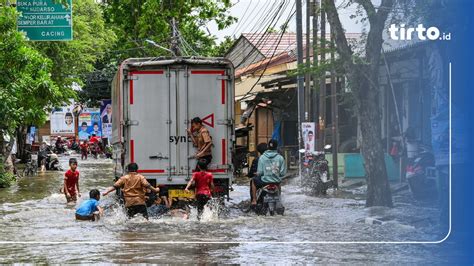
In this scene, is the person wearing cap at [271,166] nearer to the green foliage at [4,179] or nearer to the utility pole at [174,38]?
the green foliage at [4,179]

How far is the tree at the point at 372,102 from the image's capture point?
241 inches

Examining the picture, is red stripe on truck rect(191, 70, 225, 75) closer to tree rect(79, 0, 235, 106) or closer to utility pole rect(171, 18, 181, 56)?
tree rect(79, 0, 235, 106)

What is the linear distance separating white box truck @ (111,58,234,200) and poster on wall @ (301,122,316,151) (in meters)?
4.57

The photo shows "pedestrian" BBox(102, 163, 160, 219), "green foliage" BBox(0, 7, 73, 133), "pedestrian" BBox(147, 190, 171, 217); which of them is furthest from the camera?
"green foliage" BBox(0, 7, 73, 133)

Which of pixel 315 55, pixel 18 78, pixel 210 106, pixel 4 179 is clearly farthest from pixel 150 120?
pixel 4 179

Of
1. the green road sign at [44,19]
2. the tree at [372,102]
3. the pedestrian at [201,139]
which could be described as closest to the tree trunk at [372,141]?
the tree at [372,102]

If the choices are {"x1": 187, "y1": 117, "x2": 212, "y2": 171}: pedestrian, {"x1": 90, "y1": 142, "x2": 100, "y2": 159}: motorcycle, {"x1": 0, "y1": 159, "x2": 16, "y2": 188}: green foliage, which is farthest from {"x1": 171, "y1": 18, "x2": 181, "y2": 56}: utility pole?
{"x1": 90, "y1": 142, "x2": 100, "y2": 159}: motorcycle

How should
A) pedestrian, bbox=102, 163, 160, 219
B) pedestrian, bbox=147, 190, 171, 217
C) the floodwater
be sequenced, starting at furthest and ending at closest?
pedestrian, bbox=147, 190, 171, 217
pedestrian, bbox=102, 163, 160, 219
the floodwater

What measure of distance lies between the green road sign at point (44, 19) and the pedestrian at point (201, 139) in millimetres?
5130

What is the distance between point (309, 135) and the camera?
1742 centimetres

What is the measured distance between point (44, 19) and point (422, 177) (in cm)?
1308

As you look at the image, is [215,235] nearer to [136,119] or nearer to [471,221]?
[136,119]

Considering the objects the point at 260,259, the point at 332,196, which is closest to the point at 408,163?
the point at 260,259

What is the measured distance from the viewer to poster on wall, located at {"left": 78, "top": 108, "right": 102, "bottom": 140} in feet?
181
